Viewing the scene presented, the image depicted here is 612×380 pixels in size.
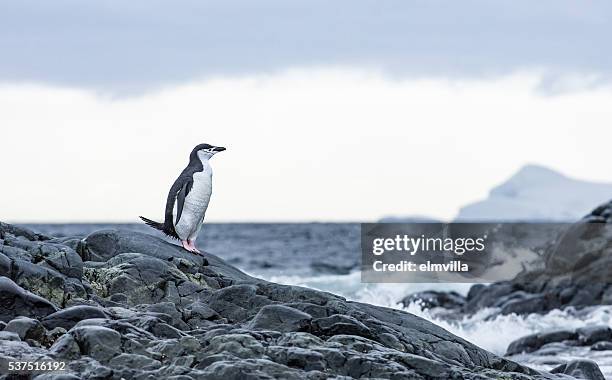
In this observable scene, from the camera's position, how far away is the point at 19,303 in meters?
9.33

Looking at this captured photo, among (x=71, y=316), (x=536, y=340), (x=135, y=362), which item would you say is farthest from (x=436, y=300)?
(x=135, y=362)

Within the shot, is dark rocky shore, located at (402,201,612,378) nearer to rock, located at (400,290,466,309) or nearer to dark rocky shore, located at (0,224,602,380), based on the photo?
rock, located at (400,290,466,309)

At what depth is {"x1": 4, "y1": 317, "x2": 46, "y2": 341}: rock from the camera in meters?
8.64

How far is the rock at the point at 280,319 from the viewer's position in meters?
9.27

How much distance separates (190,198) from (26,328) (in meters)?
4.51

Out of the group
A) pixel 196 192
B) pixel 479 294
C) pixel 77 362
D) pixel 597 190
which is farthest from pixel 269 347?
pixel 597 190

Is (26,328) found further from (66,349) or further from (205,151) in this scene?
(205,151)

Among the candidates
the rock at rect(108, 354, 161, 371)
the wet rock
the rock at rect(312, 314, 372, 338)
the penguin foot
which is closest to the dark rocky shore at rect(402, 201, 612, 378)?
the wet rock

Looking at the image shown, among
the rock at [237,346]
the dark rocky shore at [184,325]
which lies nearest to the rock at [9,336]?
the dark rocky shore at [184,325]

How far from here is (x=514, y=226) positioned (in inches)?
1775

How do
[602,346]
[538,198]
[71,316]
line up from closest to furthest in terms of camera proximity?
[71,316]
[602,346]
[538,198]

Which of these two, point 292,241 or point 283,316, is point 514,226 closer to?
point 292,241

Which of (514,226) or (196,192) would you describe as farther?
(514,226)

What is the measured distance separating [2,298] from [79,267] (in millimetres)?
1650
